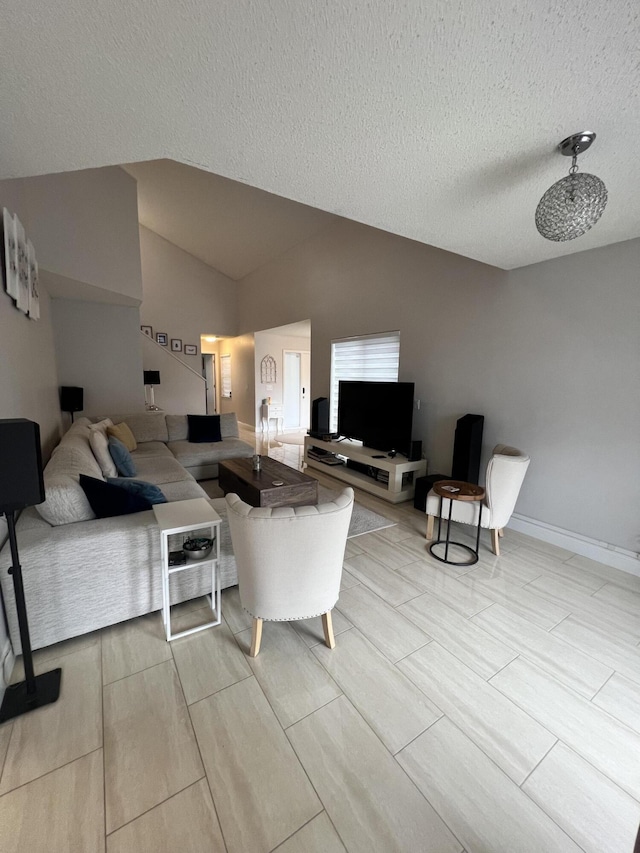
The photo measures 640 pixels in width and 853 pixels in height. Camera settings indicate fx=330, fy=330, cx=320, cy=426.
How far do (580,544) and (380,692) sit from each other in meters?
2.31

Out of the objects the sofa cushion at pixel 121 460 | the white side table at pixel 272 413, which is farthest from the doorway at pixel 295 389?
the sofa cushion at pixel 121 460

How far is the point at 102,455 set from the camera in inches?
110

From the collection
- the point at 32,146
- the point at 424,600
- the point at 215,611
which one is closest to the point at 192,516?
the point at 215,611

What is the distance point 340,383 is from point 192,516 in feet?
11.0

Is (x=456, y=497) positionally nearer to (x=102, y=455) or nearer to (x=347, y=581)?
(x=347, y=581)

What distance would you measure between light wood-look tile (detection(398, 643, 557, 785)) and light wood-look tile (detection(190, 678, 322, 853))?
685mm

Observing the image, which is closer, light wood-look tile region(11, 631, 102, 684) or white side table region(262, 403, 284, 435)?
light wood-look tile region(11, 631, 102, 684)

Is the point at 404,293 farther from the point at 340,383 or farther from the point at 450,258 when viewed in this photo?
the point at 340,383

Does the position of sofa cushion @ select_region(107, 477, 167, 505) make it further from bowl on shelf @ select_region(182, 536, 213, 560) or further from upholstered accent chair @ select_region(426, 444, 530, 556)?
upholstered accent chair @ select_region(426, 444, 530, 556)

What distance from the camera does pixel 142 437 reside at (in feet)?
15.2

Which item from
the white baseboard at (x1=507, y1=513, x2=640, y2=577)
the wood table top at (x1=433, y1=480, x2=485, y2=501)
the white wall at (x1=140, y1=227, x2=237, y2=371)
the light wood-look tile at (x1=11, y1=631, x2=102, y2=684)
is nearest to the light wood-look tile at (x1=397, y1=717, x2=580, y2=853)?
the wood table top at (x1=433, y1=480, x2=485, y2=501)

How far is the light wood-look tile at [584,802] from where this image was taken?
106cm

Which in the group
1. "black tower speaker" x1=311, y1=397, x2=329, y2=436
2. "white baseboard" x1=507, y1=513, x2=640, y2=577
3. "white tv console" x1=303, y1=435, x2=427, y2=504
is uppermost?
"black tower speaker" x1=311, y1=397, x2=329, y2=436

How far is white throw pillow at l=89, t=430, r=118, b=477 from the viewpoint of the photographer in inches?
109
